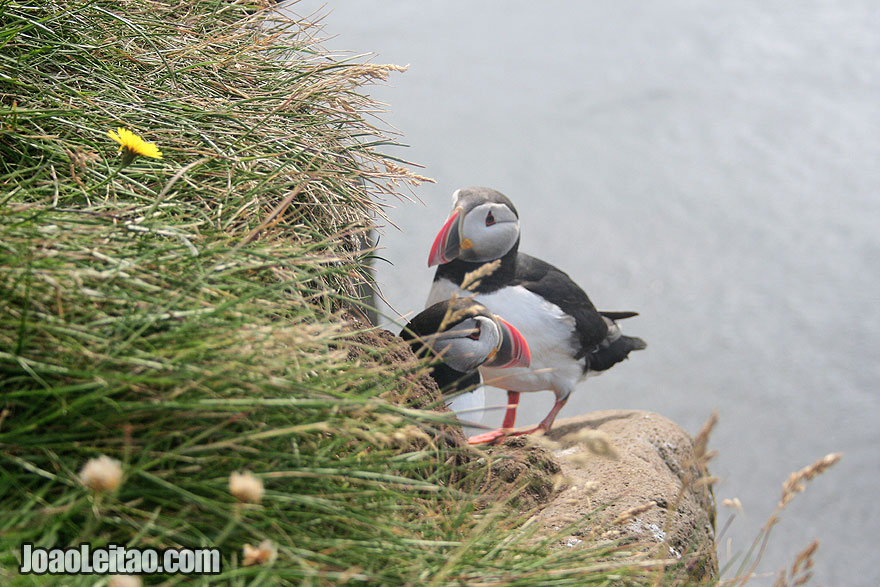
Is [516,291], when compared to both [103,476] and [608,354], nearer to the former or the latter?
[608,354]

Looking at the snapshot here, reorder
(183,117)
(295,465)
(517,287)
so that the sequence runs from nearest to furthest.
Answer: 1. (295,465)
2. (183,117)
3. (517,287)

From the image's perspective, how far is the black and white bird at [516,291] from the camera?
1.91m

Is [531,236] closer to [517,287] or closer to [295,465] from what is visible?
[517,287]

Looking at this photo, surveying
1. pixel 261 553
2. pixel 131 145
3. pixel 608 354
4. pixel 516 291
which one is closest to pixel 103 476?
pixel 261 553

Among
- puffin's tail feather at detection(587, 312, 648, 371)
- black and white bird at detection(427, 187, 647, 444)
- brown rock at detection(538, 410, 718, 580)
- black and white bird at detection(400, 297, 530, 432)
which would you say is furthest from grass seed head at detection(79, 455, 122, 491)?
puffin's tail feather at detection(587, 312, 648, 371)

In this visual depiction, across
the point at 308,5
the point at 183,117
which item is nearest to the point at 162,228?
the point at 183,117

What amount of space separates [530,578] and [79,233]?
0.56m

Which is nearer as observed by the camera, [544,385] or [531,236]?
[544,385]

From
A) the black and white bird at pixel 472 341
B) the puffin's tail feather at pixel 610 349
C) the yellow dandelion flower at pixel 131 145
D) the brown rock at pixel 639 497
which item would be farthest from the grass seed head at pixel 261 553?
the puffin's tail feather at pixel 610 349

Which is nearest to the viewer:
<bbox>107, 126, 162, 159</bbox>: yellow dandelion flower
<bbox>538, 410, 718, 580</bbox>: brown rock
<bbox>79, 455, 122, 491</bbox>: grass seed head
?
<bbox>79, 455, 122, 491</bbox>: grass seed head

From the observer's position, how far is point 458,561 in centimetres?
71

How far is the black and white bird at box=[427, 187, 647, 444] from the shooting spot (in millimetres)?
1907

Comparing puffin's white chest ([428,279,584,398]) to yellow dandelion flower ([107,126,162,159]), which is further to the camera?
puffin's white chest ([428,279,584,398])

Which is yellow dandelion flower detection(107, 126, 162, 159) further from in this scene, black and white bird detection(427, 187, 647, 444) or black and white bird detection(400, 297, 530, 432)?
black and white bird detection(427, 187, 647, 444)
